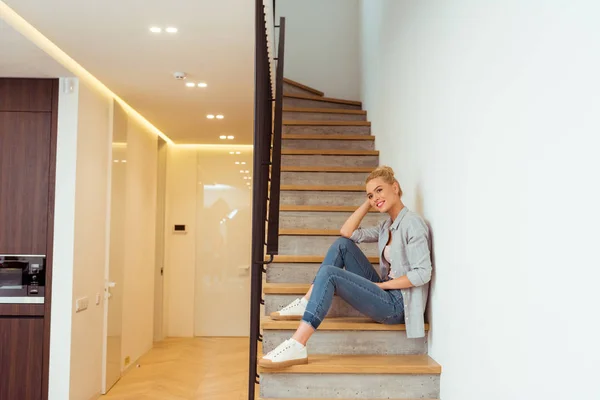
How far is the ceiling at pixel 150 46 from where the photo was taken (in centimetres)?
318

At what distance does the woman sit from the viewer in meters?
2.65

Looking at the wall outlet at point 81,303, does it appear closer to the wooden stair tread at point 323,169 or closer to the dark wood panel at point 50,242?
the dark wood panel at point 50,242

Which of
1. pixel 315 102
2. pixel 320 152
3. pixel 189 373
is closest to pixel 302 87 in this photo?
pixel 315 102

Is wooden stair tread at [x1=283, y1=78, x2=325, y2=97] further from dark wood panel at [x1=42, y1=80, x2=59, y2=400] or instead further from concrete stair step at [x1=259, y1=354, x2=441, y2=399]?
concrete stair step at [x1=259, y1=354, x2=441, y2=399]

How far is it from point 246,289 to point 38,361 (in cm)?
372

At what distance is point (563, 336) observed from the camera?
5.23 ft

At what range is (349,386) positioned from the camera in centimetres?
269

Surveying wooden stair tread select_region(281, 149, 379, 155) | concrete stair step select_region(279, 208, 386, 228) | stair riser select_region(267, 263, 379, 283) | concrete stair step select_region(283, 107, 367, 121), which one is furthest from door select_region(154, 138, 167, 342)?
stair riser select_region(267, 263, 379, 283)

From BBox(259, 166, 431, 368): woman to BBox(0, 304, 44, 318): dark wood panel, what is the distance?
2.05 meters

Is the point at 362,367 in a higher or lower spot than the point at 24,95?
lower

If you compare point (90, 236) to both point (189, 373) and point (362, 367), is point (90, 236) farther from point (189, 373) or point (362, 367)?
point (362, 367)

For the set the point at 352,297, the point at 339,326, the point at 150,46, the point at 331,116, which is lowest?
the point at 339,326

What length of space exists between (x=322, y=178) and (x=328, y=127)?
2.76 ft

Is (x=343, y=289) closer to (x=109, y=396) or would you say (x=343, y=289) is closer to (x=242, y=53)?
(x=242, y=53)
